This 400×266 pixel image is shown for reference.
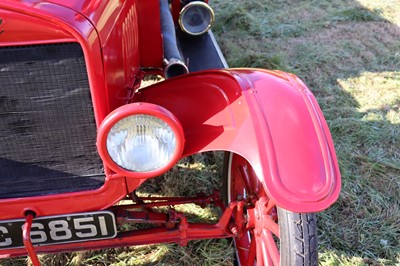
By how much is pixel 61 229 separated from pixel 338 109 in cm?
243

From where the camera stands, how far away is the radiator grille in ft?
4.49

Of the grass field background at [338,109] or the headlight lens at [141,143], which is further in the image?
the grass field background at [338,109]

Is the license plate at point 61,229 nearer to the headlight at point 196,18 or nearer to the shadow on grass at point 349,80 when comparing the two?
the shadow on grass at point 349,80

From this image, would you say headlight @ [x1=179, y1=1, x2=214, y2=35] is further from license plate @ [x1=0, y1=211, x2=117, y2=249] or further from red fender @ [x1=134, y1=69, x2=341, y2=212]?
license plate @ [x1=0, y1=211, x2=117, y2=249]

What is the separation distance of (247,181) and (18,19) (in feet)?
3.87

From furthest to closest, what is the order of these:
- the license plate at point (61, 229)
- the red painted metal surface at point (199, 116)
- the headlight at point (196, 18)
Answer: the headlight at point (196, 18) < the license plate at point (61, 229) < the red painted metal surface at point (199, 116)

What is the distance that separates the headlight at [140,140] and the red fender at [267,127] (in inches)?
6.3

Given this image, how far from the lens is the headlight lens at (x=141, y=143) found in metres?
1.40

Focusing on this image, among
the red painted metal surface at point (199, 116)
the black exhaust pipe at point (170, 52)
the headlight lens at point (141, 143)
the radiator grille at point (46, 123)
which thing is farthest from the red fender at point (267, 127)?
the black exhaust pipe at point (170, 52)

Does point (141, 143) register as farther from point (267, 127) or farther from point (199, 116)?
point (267, 127)

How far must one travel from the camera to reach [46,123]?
1498 millimetres

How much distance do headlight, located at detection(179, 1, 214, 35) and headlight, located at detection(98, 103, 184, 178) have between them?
2053 millimetres

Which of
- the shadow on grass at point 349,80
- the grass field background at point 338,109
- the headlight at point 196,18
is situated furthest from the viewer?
the headlight at point 196,18

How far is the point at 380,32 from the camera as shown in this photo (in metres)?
4.63
